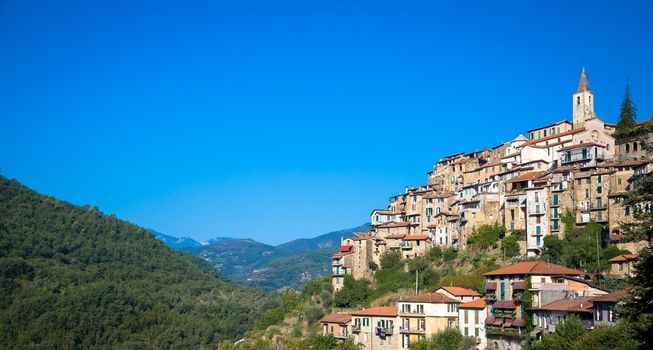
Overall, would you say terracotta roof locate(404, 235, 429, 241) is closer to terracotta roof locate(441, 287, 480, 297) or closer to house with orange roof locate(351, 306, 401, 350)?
house with orange roof locate(351, 306, 401, 350)

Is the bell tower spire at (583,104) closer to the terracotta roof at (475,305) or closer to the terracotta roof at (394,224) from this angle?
the terracotta roof at (394,224)

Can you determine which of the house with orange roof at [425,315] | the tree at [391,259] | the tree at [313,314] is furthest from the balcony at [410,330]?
the tree at [313,314]

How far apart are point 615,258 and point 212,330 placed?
3210 inches

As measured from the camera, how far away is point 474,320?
58.0 m

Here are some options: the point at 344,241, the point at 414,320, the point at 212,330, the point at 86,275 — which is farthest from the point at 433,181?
the point at 86,275

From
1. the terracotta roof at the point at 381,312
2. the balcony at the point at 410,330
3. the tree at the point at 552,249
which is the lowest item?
the balcony at the point at 410,330

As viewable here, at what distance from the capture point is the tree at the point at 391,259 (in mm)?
80438

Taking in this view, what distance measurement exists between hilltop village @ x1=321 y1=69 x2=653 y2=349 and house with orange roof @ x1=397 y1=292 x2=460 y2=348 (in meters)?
0.08

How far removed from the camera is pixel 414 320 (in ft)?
204

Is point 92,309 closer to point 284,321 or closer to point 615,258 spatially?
point 284,321

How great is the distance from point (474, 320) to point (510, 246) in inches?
451

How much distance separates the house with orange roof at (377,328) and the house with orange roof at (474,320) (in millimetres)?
6352

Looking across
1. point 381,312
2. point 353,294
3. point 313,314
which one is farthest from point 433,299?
point 313,314

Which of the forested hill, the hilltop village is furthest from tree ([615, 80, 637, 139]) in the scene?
the forested hill
